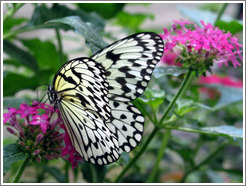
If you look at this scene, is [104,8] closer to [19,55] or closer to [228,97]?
[19,55]

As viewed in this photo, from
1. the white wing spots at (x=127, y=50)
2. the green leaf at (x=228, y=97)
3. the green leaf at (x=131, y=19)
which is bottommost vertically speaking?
the green leaf at (x=228, y=97)

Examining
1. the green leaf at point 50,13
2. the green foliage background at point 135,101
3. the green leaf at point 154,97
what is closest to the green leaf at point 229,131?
the green foliage background at point 135,101

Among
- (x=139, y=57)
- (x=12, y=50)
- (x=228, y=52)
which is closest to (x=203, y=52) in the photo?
(x=228, y=52)

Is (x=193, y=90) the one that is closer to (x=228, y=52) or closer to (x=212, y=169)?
(x=212, y=169)

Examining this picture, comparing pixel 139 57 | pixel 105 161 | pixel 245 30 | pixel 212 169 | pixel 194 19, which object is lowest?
pixel 212 169

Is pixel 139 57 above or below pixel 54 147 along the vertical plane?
above

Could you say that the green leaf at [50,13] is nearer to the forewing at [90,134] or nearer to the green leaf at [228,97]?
the forewing at [90,134]
